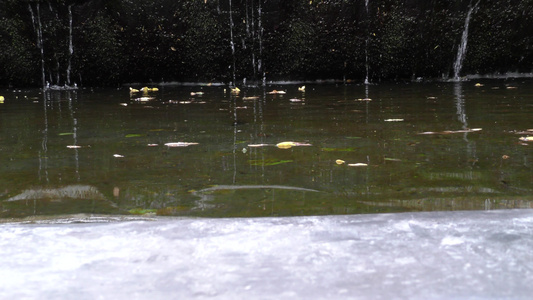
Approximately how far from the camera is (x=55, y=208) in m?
1.84

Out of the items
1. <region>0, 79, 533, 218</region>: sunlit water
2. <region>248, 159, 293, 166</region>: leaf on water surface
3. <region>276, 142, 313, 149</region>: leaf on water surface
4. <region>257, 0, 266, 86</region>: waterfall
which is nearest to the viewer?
<region>0, 79, 533, 218</region>: sunlit water

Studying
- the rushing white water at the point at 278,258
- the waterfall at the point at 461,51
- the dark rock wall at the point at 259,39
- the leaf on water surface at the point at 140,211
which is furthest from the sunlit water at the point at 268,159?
the waterfall at the point at 461,51

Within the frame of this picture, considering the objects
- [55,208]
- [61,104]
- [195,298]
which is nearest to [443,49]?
[61,104]

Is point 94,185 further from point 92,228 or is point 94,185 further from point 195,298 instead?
point 195,298

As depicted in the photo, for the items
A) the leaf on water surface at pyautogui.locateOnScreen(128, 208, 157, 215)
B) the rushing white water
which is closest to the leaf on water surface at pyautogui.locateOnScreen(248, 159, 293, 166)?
the leaf on water surface at pyautogui.locateOnScreen(128, 208, 157, 215)

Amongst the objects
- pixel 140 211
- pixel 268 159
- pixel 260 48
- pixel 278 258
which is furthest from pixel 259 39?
pixel 278 258

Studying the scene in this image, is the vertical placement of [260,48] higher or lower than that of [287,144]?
higher

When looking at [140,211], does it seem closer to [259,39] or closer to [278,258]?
[278,258]

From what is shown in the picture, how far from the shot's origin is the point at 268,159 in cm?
257

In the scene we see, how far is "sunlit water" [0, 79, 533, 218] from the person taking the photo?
6.10 ft

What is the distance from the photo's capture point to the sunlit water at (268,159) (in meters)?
1.86

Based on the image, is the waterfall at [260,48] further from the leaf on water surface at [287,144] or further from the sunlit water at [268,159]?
the leaf on water surface at [287,144]

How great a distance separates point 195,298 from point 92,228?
55 centimetres

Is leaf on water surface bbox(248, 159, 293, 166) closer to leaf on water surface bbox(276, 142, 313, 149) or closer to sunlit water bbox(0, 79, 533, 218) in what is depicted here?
sunlit water bbox(0, 79, 533, 218)
